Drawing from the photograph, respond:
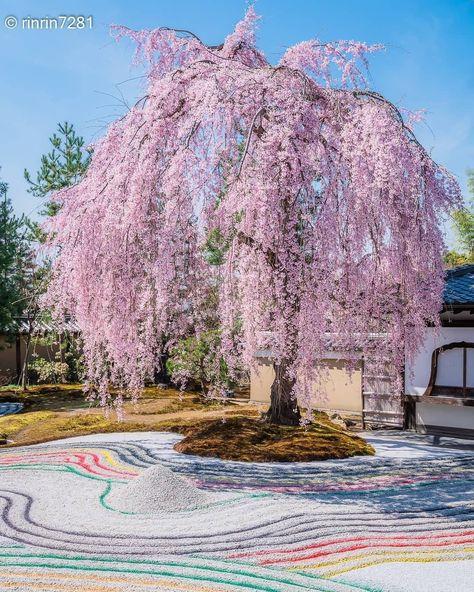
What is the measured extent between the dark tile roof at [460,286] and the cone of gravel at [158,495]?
747 cm

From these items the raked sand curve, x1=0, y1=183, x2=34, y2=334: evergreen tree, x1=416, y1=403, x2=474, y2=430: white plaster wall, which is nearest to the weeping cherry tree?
the raked sand curve

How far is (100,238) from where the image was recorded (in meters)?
9.60

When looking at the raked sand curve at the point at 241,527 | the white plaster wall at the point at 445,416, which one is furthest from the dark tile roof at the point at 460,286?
the raked sand curve at the point at 241,527

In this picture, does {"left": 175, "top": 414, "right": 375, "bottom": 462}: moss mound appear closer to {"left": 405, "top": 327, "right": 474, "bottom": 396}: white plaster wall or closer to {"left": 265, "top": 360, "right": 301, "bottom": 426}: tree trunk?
{"left": 265, "top": 360, "right": 301, "bottom": 426}: tree trunk

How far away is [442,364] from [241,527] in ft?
27.8

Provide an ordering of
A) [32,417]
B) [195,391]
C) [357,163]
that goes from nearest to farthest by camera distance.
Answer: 1. [357,163]
2. [32,417]
3. [195,391]

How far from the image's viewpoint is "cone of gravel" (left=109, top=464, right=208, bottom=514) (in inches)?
312

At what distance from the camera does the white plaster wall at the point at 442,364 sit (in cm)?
1378

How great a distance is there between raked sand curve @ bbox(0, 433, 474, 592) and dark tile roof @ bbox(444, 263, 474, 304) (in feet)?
12.5

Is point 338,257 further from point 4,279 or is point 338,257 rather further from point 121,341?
point 4,279

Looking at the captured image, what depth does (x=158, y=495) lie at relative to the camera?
26.5 ft

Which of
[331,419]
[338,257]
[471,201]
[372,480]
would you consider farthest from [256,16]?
[471,201]

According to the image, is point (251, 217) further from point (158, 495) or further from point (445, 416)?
point (445, 416)

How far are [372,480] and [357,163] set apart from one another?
480cm
